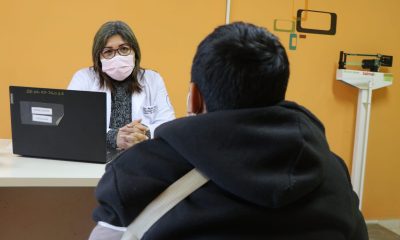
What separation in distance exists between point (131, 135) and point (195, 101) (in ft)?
2.68

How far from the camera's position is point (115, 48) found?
1.82m

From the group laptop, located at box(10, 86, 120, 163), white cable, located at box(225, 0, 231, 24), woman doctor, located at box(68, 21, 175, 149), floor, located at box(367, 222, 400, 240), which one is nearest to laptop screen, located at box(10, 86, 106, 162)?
laptop, located at box(10, 86, 120, 163)

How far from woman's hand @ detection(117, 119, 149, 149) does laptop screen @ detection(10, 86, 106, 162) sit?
15cm

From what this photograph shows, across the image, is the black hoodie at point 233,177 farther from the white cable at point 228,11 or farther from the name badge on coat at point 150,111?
the white cable at point 228,11

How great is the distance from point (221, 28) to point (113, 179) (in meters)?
0.30

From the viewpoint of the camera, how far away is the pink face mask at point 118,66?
5.90 feet

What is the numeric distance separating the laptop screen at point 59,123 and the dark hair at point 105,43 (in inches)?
23.7

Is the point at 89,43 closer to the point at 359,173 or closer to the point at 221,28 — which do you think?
the point at 221,28

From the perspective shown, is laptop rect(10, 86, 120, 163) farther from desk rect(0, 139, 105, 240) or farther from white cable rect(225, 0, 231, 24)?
white cable rect(225, 0, 231, 24)

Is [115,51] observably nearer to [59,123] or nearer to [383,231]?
[59,123]

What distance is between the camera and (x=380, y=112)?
295 cm

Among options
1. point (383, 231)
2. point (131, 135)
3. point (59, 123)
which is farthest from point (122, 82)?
point (383, 231)

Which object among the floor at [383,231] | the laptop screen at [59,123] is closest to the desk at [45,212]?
the laptop screen at [59,123]

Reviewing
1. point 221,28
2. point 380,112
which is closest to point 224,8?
point 380,112
